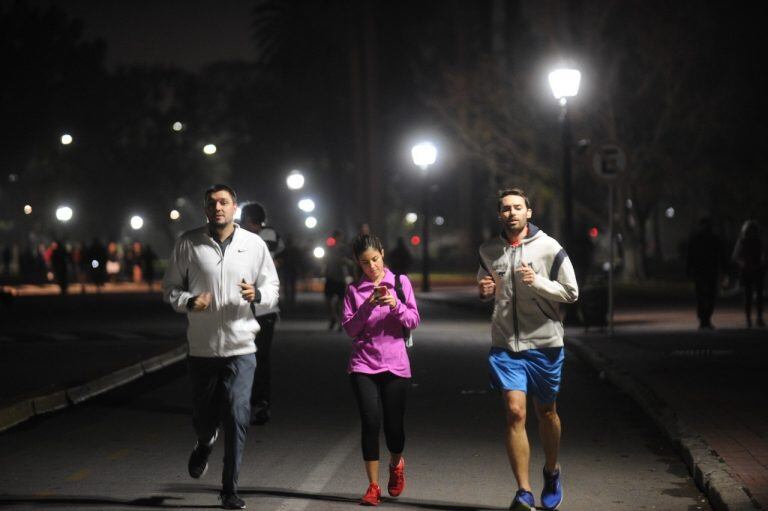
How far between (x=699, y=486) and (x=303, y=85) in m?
51.0

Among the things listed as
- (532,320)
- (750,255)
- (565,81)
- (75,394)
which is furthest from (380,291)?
(750,255)

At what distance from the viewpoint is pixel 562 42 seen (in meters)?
46.1

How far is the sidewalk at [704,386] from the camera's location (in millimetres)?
8188

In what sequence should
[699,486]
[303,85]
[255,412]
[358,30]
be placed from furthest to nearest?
[303,85], [358,30], [255,412], [699,486]

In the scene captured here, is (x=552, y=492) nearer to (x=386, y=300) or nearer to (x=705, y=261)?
(x=386, y=300)

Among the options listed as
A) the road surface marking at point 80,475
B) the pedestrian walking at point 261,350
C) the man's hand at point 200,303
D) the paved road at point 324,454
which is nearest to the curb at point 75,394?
the paved road at point 324,454

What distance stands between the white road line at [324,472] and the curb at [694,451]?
233cm

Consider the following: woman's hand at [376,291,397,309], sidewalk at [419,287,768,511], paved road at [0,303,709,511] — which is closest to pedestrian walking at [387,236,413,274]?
sidewalk at [419,287,768,511]

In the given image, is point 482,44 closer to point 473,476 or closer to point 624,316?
point 624,316

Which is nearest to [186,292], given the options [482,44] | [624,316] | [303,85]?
[624,316]

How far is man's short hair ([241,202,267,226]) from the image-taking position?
1179cm

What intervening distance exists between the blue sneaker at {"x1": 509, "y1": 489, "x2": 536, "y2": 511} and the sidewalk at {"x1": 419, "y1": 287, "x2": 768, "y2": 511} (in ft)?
3.43

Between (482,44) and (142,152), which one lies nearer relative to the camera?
(482,44)

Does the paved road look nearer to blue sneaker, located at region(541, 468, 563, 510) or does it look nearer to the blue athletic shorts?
blue sneaker, located at region(541, 468, 563, 510)
